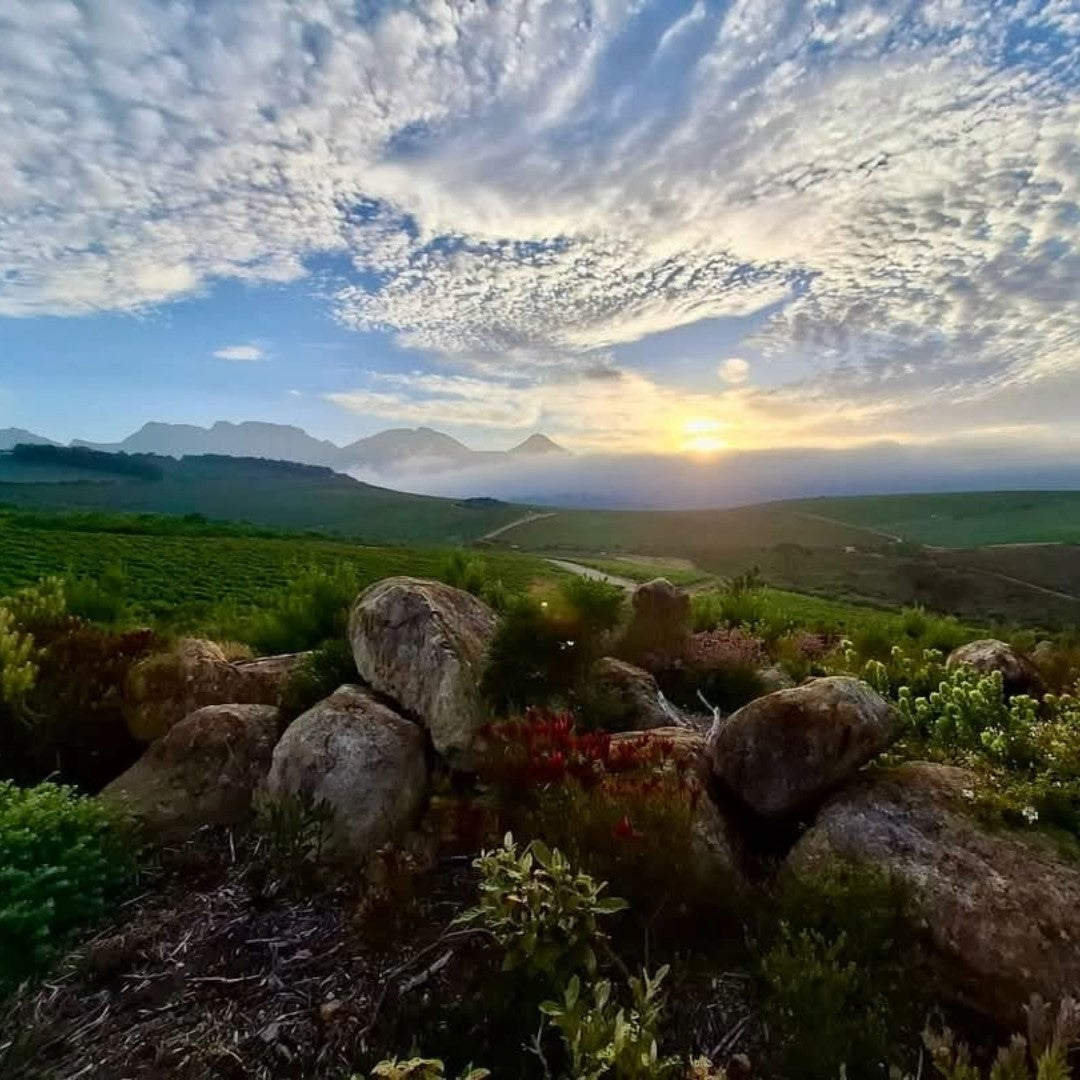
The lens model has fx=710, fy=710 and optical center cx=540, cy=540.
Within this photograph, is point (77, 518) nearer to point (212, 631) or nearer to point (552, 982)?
point (212, 631)

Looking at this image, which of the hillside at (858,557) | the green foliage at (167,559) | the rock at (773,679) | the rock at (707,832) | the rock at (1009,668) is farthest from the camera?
the hillside at (858,557)

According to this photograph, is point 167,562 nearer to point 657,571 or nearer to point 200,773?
point 200,773

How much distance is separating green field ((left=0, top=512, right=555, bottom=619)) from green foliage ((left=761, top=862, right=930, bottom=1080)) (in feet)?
99.0

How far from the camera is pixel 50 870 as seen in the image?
14.0 ft

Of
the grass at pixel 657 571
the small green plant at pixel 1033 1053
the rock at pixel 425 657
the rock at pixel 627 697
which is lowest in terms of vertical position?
the grass at pixel 657 571

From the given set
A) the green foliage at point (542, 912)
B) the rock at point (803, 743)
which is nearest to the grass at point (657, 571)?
the rock at point (803, 743)

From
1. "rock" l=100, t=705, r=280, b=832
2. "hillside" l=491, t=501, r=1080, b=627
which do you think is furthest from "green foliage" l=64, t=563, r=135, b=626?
"hillside" l=491, t=501, r=1080, b=627

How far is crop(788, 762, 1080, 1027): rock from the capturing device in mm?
3830

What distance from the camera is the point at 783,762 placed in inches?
199

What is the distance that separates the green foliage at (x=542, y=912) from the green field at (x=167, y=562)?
30509 millimetres

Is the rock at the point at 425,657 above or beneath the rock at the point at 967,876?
above

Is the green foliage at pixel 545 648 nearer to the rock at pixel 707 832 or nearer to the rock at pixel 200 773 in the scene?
the rock at pixel 707 832

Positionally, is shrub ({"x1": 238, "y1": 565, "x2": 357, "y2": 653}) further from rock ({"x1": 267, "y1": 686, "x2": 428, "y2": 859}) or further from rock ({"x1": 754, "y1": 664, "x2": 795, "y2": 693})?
rock ({"x1": 754, "y1": 664, "x2": 795, "y2": 693})

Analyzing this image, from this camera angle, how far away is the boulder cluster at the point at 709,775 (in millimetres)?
4043
